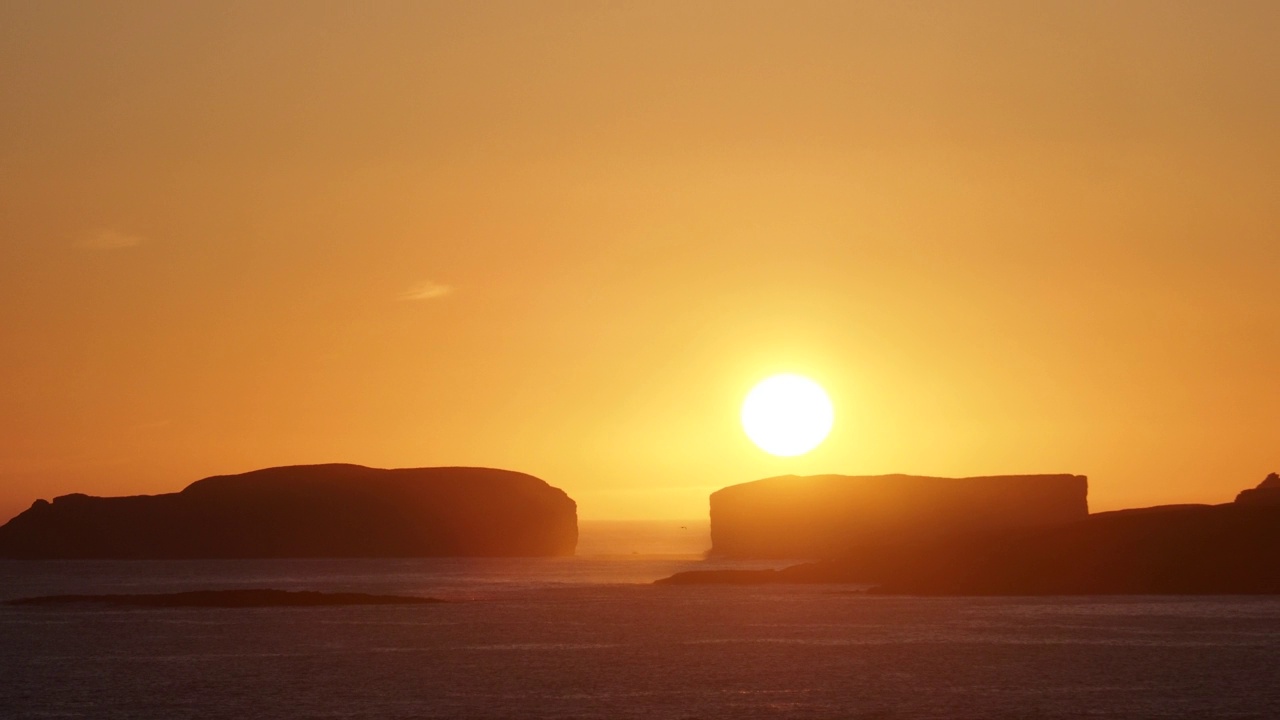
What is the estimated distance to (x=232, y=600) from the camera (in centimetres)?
13262

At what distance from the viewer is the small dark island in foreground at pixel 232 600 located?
129375 mm

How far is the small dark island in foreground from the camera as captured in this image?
129375 mm

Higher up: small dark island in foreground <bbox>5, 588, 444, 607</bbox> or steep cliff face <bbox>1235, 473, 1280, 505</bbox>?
steep cliff face <bbox>1235, 473, 1280, 505</bbox>

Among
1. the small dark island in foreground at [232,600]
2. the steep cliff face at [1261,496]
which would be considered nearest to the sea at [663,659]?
the small dark island in foreground at [232,600]

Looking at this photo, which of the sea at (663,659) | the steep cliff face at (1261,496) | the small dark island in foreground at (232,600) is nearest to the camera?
the sea at (663,659)

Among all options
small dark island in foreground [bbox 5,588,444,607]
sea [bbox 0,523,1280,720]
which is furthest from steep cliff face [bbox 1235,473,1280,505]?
small dark island in foreground [bbox 5,588,444,607]

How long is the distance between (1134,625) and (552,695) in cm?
5027

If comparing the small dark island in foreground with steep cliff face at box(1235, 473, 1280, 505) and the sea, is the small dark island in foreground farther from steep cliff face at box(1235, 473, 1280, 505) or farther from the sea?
steep cliff face at box(1235, 473, 1280, 505)

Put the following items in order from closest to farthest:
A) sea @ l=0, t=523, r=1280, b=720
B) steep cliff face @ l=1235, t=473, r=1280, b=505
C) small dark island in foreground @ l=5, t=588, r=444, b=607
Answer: sea @ l=0, t=523, r=1280, b=720 → small dark island in foreground @ l=5, t=588, r=444, b=607 → steep cliff face @ l=1235, t=473, r=1280, b=505

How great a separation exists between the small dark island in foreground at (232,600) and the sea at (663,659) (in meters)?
4.36

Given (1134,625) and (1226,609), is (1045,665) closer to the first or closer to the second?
(1134,625)

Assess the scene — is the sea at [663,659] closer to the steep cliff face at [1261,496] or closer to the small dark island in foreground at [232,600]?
the small dark island in foreground at [232,600]

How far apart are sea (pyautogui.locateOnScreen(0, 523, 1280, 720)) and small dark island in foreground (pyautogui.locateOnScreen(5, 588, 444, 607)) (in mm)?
4358

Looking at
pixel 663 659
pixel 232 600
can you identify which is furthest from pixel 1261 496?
pixel 232 600
